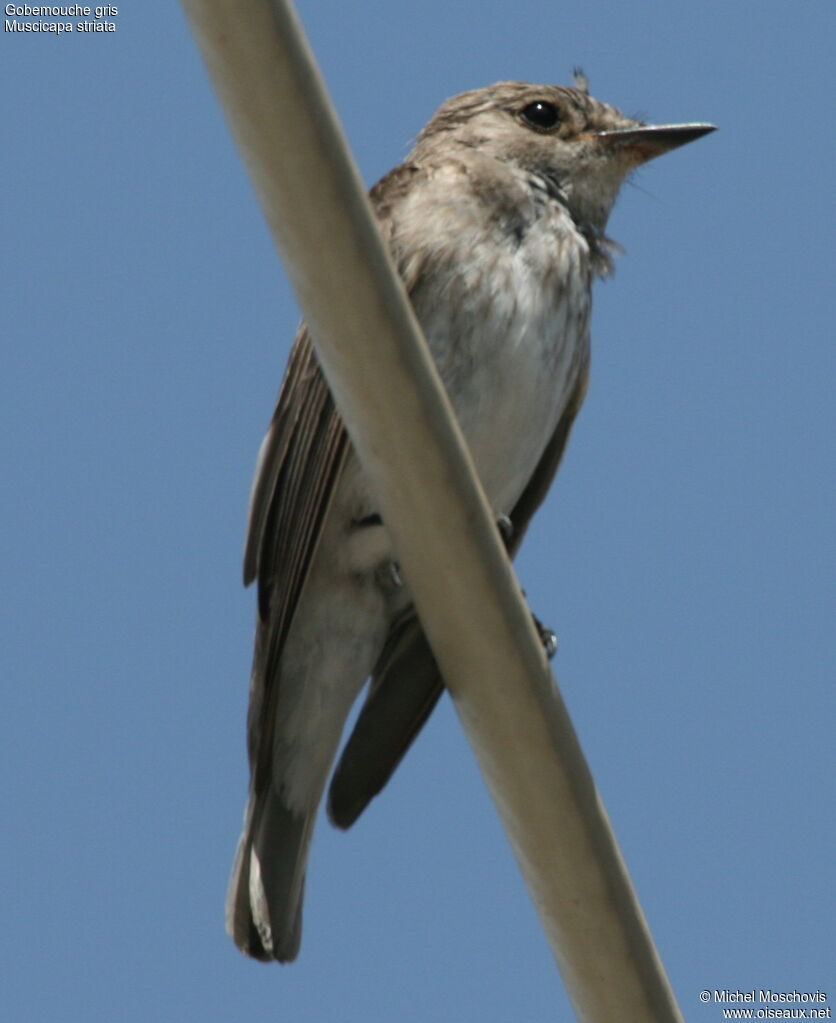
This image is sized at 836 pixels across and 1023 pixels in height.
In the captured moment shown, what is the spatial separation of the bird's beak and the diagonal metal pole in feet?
9.99

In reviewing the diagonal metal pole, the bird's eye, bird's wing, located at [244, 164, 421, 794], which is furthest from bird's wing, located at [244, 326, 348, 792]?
the diagonal metal pole

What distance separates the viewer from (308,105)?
2516 millimetres

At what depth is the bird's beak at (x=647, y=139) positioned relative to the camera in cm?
577

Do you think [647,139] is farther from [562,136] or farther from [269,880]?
[269,880]

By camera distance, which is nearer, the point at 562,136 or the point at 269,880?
the point at 269,880

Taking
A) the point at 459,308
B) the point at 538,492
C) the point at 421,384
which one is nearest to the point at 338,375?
the point at 421,384

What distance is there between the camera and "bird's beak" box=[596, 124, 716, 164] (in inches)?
227

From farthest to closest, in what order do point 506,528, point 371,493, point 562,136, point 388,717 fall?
point 562,136 < point 506,528 < point 388,717 < point 371,493

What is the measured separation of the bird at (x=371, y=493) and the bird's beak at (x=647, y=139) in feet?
1.24

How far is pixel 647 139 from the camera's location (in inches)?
228

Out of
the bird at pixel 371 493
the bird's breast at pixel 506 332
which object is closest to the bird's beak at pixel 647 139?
the bird at pixel 371 493

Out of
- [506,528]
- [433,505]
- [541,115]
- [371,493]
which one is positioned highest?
→ [541,115]

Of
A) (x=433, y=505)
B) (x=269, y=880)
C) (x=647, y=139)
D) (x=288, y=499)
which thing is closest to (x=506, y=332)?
(x=288, y=499)

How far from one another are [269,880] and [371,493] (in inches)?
48.1
